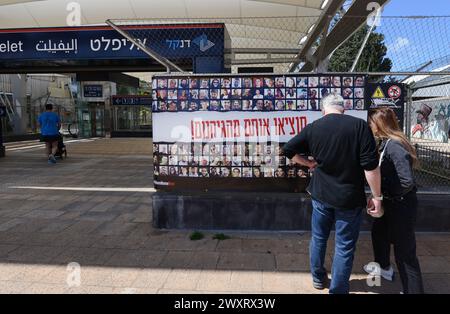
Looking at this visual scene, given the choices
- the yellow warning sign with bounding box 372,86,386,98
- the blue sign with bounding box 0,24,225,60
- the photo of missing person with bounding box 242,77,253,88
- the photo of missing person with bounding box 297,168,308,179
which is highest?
the blue sign with bounding box 0,24,225,60

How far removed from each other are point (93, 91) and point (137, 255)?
957 inches

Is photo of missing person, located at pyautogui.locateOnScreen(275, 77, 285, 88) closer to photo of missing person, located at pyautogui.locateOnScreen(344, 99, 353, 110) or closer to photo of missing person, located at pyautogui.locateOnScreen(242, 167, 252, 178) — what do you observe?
photo of missing person, located at pyautogui.locateOnScreen(344, 99, 353, 110)

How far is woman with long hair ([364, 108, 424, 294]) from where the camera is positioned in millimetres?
3135

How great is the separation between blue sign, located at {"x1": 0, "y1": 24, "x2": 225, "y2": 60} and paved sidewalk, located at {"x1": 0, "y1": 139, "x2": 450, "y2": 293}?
301cm

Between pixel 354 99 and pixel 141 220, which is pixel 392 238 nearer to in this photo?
pixel 354 99

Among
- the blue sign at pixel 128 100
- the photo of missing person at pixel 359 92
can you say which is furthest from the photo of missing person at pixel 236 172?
the blue sign at pixel 128 100

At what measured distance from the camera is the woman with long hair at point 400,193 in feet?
10.3

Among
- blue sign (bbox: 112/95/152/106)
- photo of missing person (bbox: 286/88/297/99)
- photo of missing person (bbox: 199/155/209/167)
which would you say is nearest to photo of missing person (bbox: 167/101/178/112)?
photo of missing person (bbox: 199/155/209/167)

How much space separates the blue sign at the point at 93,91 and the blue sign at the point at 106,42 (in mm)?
18206

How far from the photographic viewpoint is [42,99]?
28859 mm

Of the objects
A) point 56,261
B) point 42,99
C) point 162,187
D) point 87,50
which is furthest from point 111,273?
point 42,99

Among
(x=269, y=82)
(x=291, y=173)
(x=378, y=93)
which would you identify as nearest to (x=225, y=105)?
(x=269, y=82)
